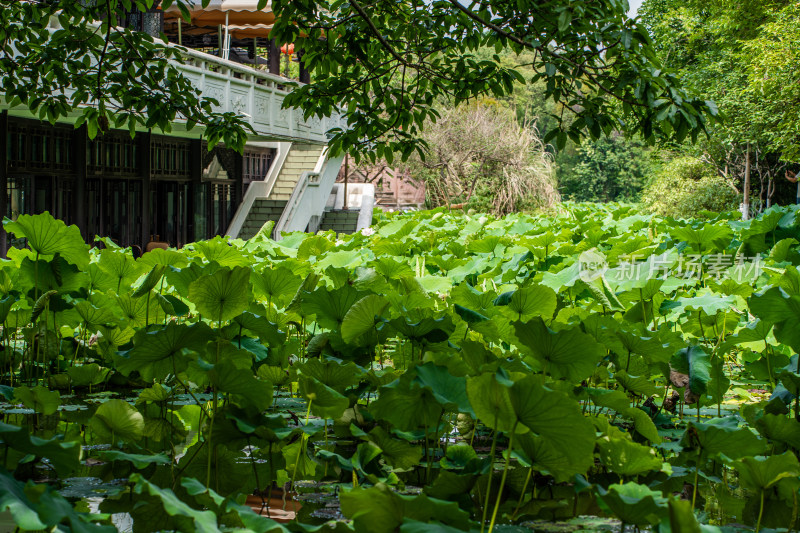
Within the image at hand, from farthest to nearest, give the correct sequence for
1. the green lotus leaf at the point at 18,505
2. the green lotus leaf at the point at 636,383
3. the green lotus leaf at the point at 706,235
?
1. the green lotus leaf at the point at 706,235
2. the green lotus leaf at the point at 636,383
3. the green lotus leaf at the point at 18,505

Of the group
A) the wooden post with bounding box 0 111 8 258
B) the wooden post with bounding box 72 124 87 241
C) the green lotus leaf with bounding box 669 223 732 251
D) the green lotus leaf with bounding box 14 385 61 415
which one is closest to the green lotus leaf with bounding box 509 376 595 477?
the green lotus leaf with bounding box 14 385 61 415

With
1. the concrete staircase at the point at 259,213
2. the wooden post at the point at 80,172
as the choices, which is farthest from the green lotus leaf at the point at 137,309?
the concrete staircase at the point at 259,213

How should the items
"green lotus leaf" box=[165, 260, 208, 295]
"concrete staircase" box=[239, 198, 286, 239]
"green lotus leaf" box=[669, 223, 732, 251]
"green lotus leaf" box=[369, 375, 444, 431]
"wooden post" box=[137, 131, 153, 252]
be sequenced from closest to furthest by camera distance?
"green lotus leaf" box=[369, 375, 444, 431] < "green lotus leaf" box=[165, 260, 208, 295] < "green lotus leaf" box=[669, 223, 732, 251] < "wooden post" box=[137, 131, 153, 252] < "concrete staircase" box=[239, 198, 286, 239]

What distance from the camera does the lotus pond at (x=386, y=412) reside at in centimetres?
139

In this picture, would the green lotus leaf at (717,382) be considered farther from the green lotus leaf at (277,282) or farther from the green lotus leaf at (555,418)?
the green lotus leaf at (277,282)

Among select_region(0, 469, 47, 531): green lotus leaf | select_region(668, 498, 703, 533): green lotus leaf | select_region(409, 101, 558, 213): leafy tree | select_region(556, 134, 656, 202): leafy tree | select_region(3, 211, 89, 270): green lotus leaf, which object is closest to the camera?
select_region(0, 469, 47, 531): green lotus leaf

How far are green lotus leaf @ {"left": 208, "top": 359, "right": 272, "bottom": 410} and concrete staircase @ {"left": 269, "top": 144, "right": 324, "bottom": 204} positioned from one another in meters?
16.4

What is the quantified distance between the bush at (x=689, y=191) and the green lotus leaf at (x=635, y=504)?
76.1 feet

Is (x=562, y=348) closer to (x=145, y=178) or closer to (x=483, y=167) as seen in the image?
(x=145, y=178)

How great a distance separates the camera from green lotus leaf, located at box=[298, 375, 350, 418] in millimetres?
1857

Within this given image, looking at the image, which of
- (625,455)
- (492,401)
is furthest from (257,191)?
(492,401)

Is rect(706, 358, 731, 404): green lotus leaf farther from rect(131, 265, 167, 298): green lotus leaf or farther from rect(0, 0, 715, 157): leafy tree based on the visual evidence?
rect(131, 265, 167, 298): green lotus leaf

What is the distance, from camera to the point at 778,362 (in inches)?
98.3

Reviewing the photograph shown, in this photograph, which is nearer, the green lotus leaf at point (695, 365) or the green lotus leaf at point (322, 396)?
the green lotus leaf at point (322, 396)
